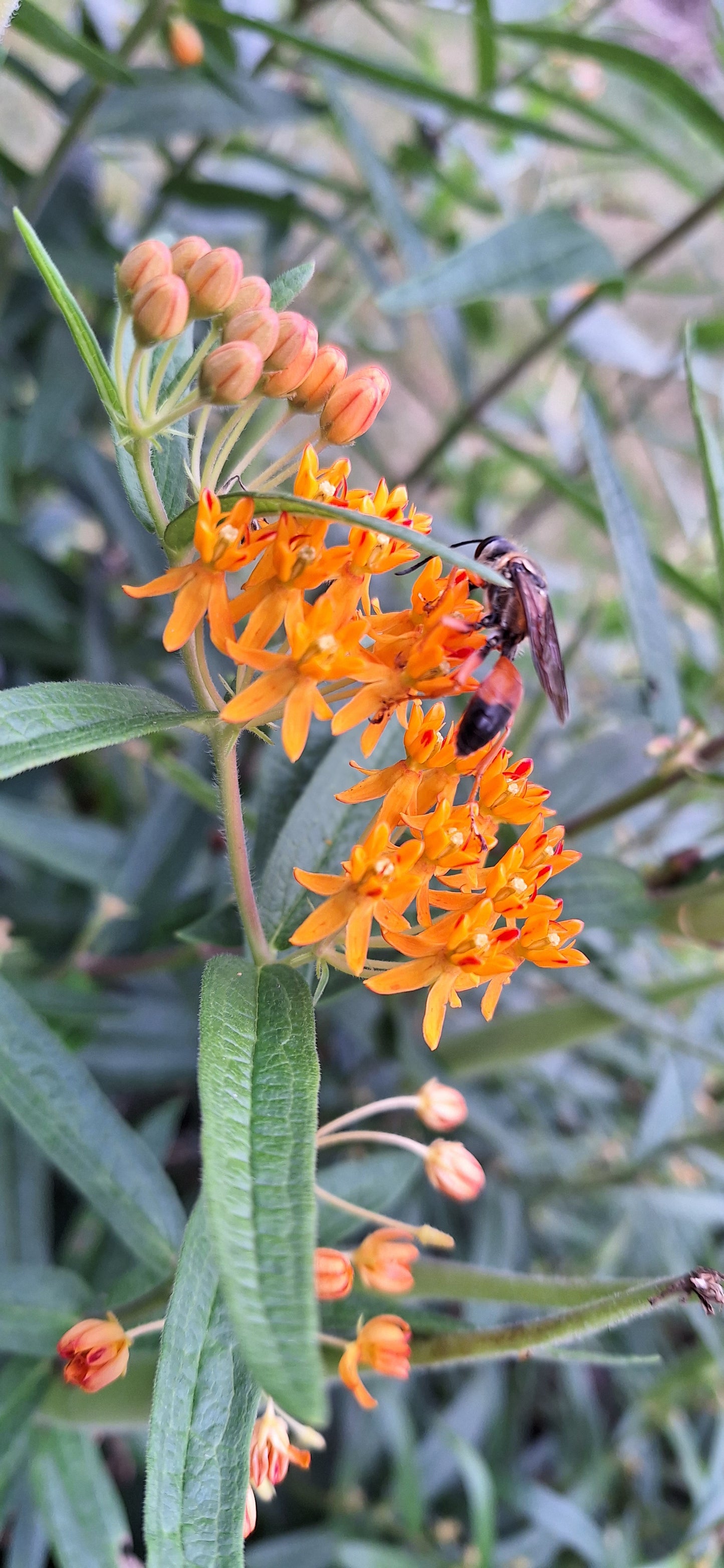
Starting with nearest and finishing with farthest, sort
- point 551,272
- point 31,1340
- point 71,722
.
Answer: point 71,722
point 31,1340
point 551,272

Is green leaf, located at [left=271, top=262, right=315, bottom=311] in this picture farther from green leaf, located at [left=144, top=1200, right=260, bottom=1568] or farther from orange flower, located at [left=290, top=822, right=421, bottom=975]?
green leaf, located at [left=144, top=1200, right=260, bottom=1568]

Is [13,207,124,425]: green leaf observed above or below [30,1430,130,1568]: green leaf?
above

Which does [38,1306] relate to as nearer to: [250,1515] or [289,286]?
[250,1515]

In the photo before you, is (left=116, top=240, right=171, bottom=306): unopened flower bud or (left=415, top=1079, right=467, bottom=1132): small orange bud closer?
(left=116, top=240, right=171, bottom=306): unopened flower bud

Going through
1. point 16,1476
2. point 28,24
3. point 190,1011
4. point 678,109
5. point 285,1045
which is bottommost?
point 16,1476

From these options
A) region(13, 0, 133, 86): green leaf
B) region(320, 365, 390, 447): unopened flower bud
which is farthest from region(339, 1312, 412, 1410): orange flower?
region(13, 0, 133, 86): green leaf

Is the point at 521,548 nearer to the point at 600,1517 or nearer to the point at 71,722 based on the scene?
the point at 71,722

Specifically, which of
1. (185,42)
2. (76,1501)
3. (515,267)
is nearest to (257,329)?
(515,267)

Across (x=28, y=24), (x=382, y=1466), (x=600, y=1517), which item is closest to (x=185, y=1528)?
(x=28, y=24)
